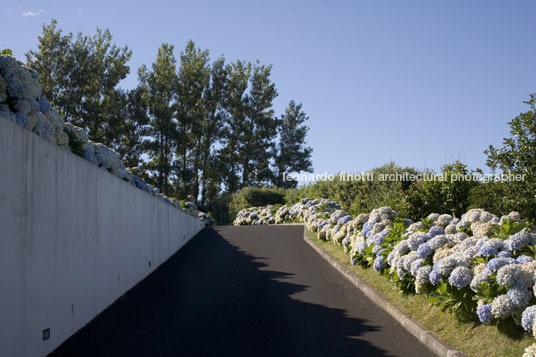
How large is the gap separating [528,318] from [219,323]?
14.3ft

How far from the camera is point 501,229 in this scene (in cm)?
840

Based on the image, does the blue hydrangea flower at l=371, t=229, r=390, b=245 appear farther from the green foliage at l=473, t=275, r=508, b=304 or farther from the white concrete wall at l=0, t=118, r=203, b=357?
the white concrete wall at l=0, t=118, r=203, b=357

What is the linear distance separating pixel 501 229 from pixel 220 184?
41.0m

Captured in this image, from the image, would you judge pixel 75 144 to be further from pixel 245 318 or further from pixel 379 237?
pixel 379 237

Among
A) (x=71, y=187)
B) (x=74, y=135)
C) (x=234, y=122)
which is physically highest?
(x=234, y=122)

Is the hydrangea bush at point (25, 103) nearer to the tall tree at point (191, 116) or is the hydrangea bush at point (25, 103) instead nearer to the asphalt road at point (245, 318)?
the asphalt road at point (245, 318)

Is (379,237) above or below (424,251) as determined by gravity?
above

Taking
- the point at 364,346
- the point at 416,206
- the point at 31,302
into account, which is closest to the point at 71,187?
the point at 31,302

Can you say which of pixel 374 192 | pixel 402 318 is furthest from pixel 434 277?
pixel 374 192

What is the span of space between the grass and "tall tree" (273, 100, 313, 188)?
43.1 meters

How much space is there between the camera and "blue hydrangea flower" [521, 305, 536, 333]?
18.6 ft

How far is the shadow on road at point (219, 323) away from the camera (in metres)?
6.92

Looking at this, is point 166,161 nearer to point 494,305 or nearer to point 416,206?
point 416,206

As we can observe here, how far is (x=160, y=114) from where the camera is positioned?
1721 inches
